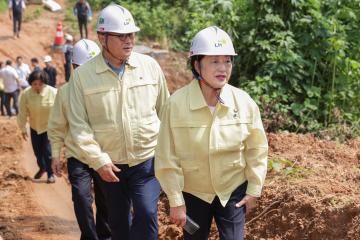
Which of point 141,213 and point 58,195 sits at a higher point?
point 141,213

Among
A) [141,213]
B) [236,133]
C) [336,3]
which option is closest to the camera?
[236,133]

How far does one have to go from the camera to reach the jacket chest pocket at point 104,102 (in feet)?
18.3

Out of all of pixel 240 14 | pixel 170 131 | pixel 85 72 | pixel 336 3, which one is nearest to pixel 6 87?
A: pixel 240 14

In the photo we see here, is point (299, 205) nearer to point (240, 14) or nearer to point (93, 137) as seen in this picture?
point (93, 137)

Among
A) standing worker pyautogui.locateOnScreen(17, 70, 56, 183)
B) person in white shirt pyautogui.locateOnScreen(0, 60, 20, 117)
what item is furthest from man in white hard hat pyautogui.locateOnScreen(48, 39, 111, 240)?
person in white shirt pyautogui.locateOnScreen(0, 60, 20, 117)

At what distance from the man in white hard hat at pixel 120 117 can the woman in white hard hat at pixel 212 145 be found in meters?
0.96

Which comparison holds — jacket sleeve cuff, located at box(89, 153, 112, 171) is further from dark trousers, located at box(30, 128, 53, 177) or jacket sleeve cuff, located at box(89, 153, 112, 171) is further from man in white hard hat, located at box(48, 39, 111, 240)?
dark trousers, located at box(30, 128, 53, 177)

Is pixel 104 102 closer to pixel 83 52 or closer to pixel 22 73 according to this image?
pixel 83 52

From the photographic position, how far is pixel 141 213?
17.9ft

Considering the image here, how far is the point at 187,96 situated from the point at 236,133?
0.41m

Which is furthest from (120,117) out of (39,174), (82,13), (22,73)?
(82,13)

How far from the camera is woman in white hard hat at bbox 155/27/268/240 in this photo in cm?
449

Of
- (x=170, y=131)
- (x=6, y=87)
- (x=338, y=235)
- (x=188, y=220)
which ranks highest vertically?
(x=170, y=131)

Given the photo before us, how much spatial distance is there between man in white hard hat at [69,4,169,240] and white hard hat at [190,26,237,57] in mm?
1188
